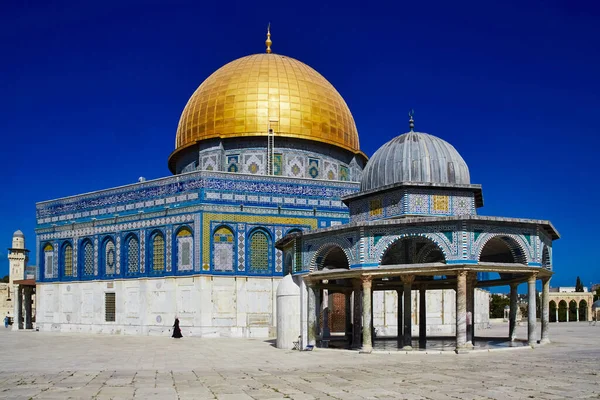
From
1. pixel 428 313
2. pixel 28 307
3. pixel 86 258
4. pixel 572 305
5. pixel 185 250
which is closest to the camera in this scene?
pixel 185 250

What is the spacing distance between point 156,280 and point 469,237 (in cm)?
1597

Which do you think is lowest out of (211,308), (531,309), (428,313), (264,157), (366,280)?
(428,313)

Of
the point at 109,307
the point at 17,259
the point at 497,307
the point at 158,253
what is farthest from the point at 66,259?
the point at 497,307

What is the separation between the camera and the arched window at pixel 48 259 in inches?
1361

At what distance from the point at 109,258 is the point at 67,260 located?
3302 mm

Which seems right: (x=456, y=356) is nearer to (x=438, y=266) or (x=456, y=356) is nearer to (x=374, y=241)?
(x=438, y=266)

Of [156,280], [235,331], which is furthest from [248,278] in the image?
[156,280]

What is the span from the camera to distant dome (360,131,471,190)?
20016mm

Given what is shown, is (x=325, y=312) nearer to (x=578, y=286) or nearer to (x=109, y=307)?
(x=109, y=307)

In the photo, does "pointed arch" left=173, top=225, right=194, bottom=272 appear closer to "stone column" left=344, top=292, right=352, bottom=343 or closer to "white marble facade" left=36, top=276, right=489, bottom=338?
"white marble facade" left=36, top=276, right=489, bottom=338

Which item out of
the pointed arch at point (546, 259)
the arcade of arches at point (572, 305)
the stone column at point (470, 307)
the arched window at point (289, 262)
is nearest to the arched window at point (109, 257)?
the arched window at point (289, 262)

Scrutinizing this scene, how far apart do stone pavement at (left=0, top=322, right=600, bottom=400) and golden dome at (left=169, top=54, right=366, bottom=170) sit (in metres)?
15.1

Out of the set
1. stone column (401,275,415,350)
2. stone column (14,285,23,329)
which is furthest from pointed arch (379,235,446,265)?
stone column (14,285,23,329)

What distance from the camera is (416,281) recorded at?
22469 millimetres
